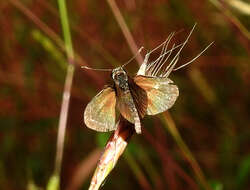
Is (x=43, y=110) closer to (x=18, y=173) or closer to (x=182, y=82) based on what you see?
(x=18, y=173)

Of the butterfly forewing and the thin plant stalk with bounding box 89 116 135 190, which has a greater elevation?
the butterfly forewing

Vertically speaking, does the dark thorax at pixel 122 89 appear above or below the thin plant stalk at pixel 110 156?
above

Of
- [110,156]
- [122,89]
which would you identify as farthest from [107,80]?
[110,156]

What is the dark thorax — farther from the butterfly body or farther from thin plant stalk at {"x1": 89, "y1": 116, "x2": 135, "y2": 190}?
thin plant stalk at {"x1": 89, "y1": 116, "x2": 135, "y2": 190}

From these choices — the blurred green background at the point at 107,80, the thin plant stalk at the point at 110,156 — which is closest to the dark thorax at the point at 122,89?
the thin plant stalk at the point at 110,156

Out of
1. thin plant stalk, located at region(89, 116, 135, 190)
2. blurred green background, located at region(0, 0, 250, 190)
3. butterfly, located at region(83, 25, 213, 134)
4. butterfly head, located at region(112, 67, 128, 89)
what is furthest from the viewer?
blurred green background, located at region(0, 0, 250, 190)

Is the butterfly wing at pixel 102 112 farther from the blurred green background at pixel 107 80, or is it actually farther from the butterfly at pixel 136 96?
the blurred green background at pixel 107 80

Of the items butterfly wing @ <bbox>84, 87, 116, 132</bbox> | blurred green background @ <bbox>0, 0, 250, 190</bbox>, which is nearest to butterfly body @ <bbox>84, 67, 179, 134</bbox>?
butterfly wing @ <bbox>84, 87, 116, 132</bbox>

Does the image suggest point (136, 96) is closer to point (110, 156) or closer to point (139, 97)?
point (139, 97)
